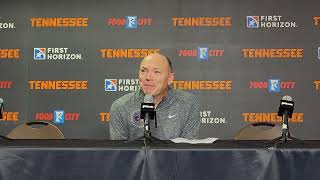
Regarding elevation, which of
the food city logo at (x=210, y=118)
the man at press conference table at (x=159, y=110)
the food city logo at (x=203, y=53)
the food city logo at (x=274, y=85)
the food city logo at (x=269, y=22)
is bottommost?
the food city logo at (x=210, y=118)

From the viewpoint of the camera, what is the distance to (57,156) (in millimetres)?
1908

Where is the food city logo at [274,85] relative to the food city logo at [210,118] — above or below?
above

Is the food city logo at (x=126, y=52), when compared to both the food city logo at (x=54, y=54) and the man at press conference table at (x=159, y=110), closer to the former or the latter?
the food city logo at (x=54, y=54)

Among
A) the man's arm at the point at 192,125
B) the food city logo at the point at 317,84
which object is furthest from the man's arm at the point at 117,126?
the food city logo at the point at 317,84

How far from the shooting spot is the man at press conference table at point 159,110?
2.90 metres

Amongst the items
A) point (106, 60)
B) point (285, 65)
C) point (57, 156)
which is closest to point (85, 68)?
point (106, 60)

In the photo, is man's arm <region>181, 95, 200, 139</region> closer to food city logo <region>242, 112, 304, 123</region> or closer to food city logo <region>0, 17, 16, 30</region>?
food city logo <region>242, 112, 304, 123</region>

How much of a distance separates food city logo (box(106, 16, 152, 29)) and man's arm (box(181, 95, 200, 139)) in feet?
5.51

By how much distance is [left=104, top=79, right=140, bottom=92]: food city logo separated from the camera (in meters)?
4.47

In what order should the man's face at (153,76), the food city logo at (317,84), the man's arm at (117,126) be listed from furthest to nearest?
the food city logo at (317,84)
the man's face at (153,76)
the man's arm at (117,126)

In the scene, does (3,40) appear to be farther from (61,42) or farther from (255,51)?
(255,51)

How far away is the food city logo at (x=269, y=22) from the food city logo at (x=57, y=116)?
1.97 m

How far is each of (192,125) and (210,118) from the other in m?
1.53

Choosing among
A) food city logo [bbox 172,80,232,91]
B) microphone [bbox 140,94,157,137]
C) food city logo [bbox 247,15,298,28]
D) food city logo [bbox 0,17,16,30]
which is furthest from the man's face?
food city logo [bbox 0,17,16,30]
